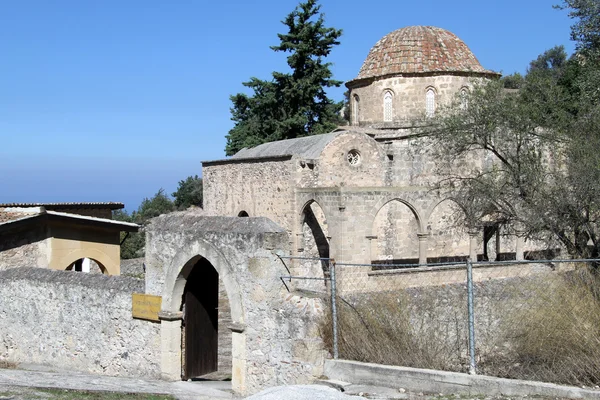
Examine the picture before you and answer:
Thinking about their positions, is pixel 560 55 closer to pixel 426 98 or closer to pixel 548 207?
pixel 426 98

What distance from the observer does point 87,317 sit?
13133 mm

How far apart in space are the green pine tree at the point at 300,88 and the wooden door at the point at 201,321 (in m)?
24.0

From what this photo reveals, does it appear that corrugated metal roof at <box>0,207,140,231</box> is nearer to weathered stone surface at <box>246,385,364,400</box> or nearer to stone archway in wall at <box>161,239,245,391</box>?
stone archway in wall at <box>161,239,245,391</box>

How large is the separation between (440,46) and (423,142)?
6.91 m

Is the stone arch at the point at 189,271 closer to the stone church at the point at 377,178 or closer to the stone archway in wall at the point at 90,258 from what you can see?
the stone archway in wall at the point at 90,258

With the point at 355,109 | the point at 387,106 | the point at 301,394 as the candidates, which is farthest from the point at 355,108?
the point at 301,394

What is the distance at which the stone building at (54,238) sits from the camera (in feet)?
52.0

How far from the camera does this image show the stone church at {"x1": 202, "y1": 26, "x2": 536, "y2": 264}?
2010 centimetres

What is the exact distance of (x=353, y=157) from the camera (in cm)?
2361

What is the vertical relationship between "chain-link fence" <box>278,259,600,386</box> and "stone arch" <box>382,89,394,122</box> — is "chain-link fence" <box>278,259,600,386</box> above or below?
below

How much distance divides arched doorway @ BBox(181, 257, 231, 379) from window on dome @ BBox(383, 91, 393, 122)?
16.4 metres

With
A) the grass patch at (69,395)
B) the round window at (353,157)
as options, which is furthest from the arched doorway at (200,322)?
the round window at (353,157)

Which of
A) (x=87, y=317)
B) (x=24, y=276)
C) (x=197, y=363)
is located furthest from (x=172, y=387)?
(x=24, y=276)

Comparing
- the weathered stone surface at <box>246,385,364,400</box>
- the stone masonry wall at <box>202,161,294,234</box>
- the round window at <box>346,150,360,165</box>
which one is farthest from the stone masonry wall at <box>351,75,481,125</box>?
the weathered stone surface at <box>246,385,364,400</box>
